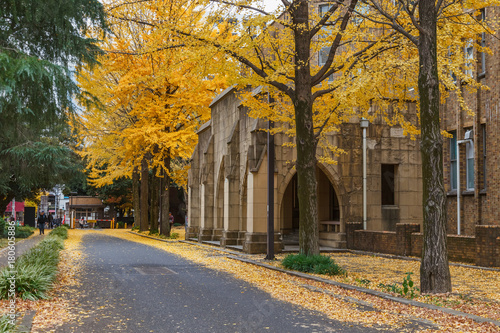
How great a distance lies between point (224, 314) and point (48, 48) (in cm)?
661

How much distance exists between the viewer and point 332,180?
23.1 meters

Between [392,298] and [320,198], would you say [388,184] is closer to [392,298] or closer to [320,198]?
[320,198]

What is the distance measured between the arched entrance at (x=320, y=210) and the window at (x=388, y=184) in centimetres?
227

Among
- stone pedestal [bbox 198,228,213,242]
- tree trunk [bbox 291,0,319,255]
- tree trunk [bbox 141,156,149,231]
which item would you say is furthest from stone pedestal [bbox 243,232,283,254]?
tree trunk [bbox 141,156,149,231]

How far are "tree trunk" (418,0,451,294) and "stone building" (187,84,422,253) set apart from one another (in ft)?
35.4

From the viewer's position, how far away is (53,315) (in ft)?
28.8

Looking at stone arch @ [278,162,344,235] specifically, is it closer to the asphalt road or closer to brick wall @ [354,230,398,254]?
brick wall @ [354,230,398,254]

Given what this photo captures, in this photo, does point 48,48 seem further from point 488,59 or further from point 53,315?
point 488,59

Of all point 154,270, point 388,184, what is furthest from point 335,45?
point 388,184

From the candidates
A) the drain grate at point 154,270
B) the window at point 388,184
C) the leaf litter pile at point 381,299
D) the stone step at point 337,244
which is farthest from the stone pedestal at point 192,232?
the drain grate at point 154,270

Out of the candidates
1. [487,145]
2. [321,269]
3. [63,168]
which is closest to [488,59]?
[487,145]

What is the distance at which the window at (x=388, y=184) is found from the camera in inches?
955

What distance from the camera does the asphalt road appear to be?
26.3ft

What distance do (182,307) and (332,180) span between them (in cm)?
1439
